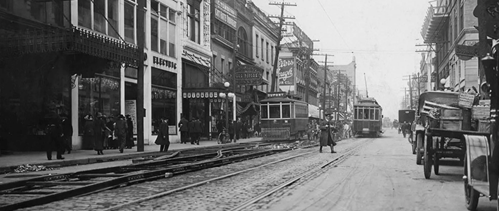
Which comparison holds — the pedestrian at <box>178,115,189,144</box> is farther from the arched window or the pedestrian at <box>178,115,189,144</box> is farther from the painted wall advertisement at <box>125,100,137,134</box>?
the arched window

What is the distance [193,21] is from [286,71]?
114 ft

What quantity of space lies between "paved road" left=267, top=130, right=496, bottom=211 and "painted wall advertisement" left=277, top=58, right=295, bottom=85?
58342 mm

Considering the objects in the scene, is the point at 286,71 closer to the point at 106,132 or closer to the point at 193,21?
the point at 193,21

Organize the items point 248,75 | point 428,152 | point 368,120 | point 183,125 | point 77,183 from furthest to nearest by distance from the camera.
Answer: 1. point 368,120
2. point 248,75
3. point 183,125
4. point 428,152
5. point 77,183

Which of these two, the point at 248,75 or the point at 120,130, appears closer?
the point at 120,130

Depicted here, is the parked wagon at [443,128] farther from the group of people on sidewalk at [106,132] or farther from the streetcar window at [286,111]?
the streetcar window at [286,111]

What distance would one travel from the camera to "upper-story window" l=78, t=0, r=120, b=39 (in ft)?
81.4

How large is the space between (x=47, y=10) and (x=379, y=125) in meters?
36.3

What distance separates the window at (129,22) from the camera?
96.8 ft

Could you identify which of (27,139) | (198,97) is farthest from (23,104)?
(198,97)

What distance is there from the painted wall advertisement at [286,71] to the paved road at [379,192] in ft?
191

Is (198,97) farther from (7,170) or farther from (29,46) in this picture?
(7,170)

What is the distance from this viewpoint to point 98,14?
1033 inches

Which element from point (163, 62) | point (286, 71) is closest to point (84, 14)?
point (163, 62)
